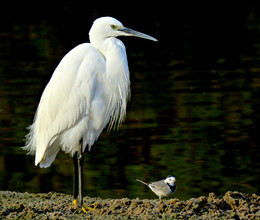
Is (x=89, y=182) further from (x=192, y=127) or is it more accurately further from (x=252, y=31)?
(x=252, y=31)

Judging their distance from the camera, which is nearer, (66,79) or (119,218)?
(119,218)

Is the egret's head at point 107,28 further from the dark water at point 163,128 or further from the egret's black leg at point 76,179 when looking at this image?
the dark water at point 163,128

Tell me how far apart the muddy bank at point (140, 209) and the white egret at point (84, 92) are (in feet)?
0.81

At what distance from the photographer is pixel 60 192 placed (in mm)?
7277

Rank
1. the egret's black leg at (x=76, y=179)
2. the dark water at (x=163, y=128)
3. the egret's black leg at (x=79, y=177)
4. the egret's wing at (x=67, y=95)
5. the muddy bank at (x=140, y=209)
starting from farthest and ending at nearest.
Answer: the dark water at (x=163, y=128) → the egret's black leg at (x=76, y=179) → the egret's black leg at (x=79, y=177) → the egret's wing at (x=67, y=95) → the muddy bank at (x=140, y=209)

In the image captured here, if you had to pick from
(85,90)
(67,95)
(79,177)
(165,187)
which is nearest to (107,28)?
(85,90)

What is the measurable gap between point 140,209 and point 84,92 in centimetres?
113

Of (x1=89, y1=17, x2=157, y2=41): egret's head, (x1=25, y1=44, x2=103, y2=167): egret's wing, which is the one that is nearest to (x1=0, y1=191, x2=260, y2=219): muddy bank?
(x1=25, y1=44, x2=103, y2=167): egret's wing

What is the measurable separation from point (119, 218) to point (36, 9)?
22931 millimetres

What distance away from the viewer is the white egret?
593cm

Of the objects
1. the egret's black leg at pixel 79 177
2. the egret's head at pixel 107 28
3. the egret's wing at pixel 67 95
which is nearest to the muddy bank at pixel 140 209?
the egret's black leg at pixel 79 177

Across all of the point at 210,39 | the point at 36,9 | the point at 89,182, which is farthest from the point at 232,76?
the point at 36,9

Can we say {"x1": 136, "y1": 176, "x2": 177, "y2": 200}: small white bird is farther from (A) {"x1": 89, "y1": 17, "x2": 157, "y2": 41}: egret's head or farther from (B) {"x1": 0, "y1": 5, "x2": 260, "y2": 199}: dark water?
(A) {"x1": 89, "y1": 17, "x2": 157, "y2": 41}: egret's head

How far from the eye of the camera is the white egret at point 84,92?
5930 mm
